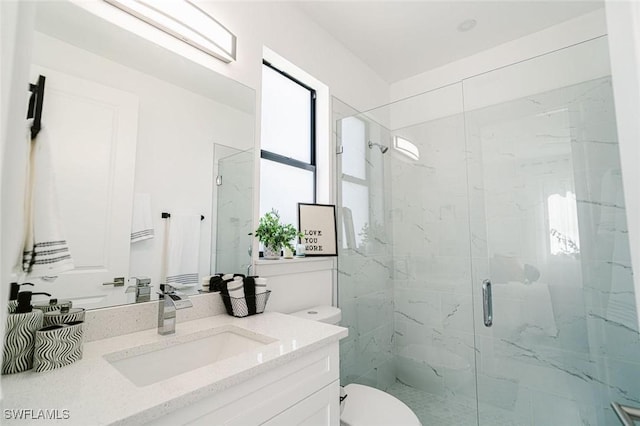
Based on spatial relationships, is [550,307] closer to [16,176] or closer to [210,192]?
[210,192]

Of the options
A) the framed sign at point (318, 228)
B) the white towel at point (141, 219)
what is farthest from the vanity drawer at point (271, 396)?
the framed sign at point (318, 228)

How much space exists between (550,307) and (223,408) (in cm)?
184

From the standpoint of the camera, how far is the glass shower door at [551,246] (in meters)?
1.53

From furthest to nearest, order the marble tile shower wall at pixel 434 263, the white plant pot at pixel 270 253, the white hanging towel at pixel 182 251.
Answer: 1. the marble tile shower wall at pixel 434 263
2. the white plant pot at pixel 270 253
3. the white hanging towel at pixel 182 251

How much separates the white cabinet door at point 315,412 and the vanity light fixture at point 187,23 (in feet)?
4.89

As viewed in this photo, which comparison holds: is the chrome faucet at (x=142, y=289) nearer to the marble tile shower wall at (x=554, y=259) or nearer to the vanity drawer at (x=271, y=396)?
the vanity drawer at (x=271, y=396)

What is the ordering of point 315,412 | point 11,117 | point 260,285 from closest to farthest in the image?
point 11,117, point 315,412, point 260,285

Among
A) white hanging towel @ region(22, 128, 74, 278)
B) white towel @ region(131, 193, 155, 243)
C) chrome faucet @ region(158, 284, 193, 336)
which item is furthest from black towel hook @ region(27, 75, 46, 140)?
chrome faucet @ region(158, 284, 193, 336)

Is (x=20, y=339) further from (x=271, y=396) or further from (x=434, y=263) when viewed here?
(x=434, y=263)

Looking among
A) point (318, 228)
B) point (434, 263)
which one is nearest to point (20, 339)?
point (318, 228)

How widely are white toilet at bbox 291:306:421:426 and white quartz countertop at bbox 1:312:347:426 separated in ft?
1.91

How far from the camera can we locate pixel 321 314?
1.67 meters

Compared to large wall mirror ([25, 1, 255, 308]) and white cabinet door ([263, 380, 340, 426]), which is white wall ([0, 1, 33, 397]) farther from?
white cabinet door ([263, 380, 340, 426])

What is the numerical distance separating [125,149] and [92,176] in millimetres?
149
